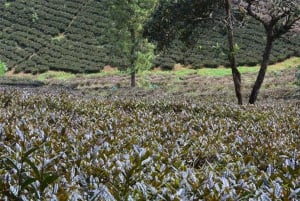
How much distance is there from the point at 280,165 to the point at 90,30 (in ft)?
205

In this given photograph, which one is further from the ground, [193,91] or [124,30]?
[124,30]

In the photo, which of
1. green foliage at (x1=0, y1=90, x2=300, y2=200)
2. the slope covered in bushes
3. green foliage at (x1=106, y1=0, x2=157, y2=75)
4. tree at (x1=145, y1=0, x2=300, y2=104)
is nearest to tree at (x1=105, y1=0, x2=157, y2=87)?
green foliage at (x1=106, y1=0, x2=157, y2=75)

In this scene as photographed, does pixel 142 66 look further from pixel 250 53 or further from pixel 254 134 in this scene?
pixel 254 134

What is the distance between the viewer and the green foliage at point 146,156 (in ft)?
11.2

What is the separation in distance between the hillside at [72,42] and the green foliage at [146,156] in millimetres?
39437

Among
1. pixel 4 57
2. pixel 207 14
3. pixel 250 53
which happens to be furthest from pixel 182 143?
pixel 4 57

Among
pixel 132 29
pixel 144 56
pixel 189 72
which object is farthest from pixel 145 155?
pixel 189 72

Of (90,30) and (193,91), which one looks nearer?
(193,91)

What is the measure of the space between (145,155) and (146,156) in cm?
1

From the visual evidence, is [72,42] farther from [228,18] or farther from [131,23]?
[228,18]

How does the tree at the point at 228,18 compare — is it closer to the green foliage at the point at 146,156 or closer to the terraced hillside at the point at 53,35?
the green foliage at the point at 146,156

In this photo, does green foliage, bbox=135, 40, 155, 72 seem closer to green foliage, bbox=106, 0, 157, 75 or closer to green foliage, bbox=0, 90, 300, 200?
A: green foliage, bbox=106, 0, 157, 75

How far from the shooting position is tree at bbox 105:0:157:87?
36.4 metres

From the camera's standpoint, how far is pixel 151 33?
56.6 feet
